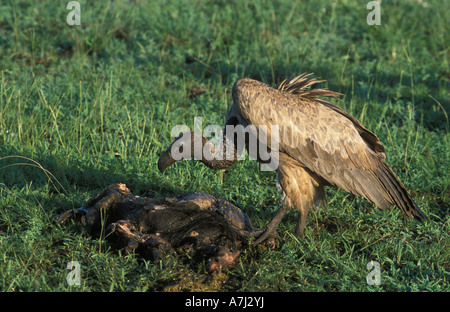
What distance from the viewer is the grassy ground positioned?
13.4 feet

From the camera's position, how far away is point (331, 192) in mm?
5449

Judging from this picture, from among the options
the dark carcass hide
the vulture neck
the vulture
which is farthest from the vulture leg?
the vulture neck

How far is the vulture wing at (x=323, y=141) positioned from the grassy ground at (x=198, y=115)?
1.11 feet

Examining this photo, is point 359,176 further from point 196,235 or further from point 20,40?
point 20,40

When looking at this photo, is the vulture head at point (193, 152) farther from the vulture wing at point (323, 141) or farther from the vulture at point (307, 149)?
the vulture wing at point (323, 141)

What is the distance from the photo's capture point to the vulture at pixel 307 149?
458 cm

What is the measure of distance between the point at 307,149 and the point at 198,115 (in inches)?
84.8

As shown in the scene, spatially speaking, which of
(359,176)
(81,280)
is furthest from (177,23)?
(81,280)

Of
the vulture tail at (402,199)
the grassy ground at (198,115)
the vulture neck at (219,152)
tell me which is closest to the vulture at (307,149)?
the vulture tail at (402,199)

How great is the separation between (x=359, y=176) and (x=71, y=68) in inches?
162

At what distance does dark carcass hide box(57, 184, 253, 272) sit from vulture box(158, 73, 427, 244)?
14.6 inches

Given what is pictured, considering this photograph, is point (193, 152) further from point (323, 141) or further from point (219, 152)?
point (323, 141)

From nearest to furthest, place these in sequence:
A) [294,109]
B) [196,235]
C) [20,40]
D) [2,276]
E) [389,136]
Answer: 1. [2,276]
2. [196,235]
3. [294,109]
4. [389,136]
5. [20,40]

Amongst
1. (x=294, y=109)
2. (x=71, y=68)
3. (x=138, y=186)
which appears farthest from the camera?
(x=71, y=68)
